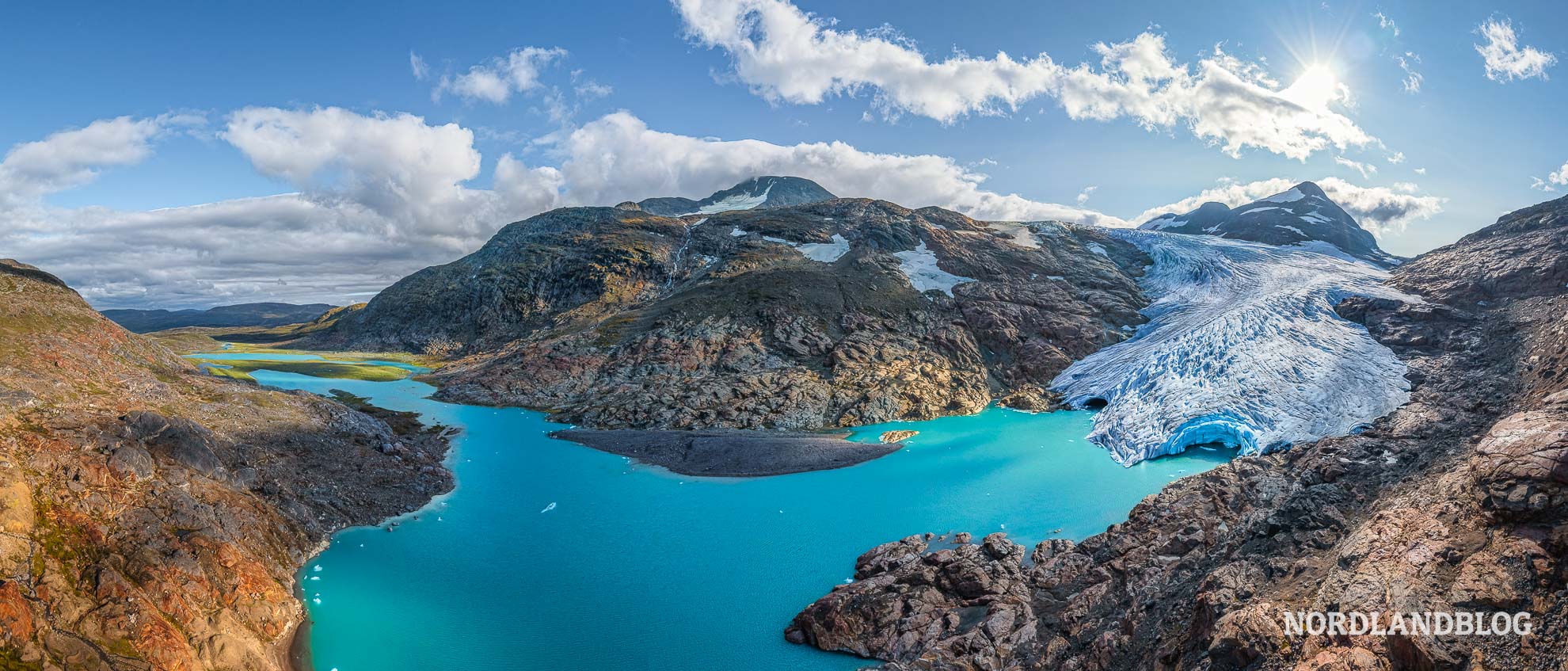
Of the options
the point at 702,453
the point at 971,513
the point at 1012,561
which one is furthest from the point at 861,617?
the point at 702,453

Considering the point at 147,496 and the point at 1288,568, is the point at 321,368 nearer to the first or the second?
the point at 147,496

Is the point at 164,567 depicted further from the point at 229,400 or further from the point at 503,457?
the point at 503,457

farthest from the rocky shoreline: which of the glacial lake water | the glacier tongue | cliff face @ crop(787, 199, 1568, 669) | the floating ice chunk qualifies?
the floating ice chunk

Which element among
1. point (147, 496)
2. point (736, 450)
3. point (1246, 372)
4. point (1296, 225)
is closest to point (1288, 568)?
point (147, 496)

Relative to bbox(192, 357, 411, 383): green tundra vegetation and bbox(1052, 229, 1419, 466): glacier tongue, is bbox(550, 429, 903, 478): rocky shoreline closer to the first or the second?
bbox(1052, 229, 1419, 466): glacier tongue

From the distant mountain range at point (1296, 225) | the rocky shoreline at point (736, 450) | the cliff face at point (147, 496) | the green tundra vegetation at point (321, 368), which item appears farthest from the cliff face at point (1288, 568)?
the distant mountain range at point (1296, 225)

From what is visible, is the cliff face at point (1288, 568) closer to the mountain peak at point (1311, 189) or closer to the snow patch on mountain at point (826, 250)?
the snow patch on mountain at point (826, 250)

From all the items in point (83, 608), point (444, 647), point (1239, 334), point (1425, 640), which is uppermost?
point (1239, 334)
